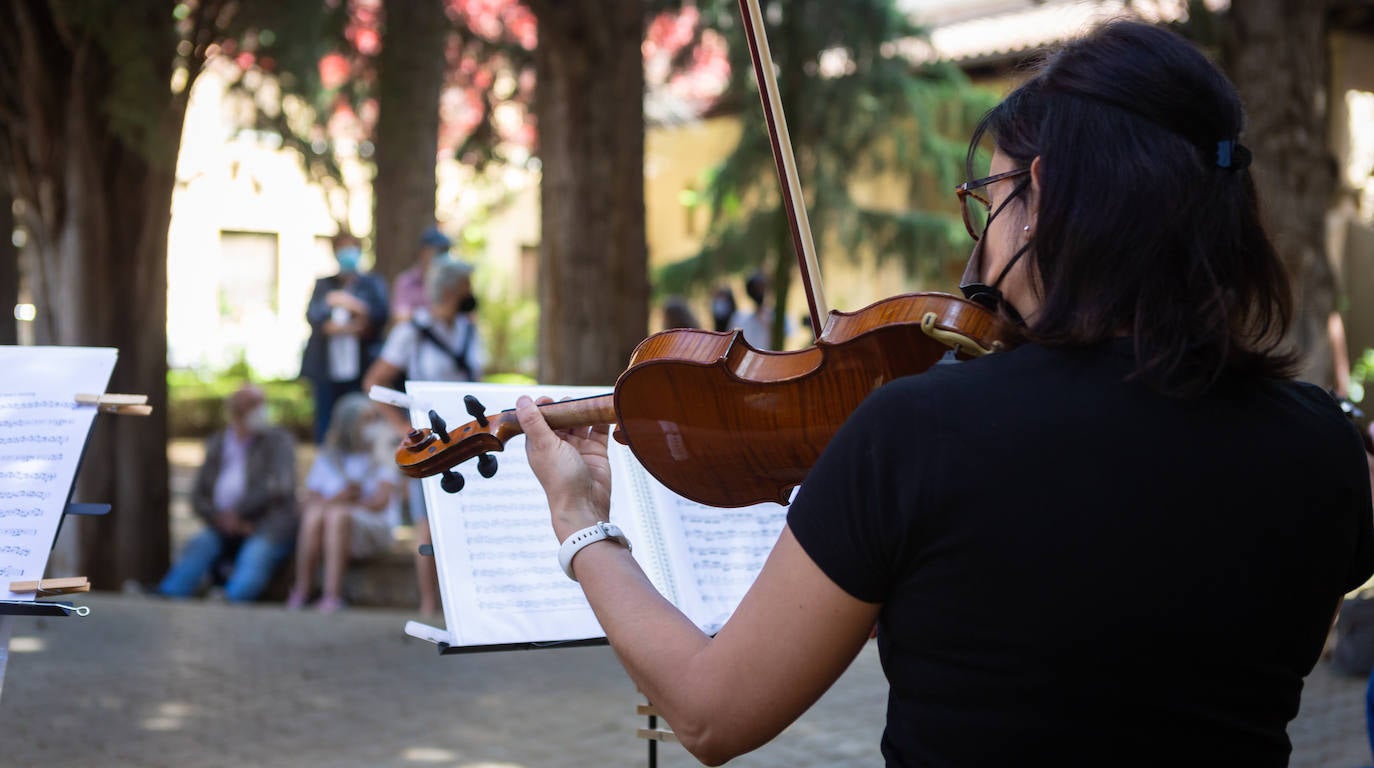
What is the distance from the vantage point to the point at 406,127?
952cm

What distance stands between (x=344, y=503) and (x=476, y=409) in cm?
487

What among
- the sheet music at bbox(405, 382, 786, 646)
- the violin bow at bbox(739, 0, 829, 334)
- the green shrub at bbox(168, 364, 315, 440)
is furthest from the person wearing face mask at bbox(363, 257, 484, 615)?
the green shrub at bbox(168, 364, 315, 440)

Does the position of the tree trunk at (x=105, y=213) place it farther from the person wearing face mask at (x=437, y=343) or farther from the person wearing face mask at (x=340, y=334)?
the person wearing face mask at (x=437, y=343)

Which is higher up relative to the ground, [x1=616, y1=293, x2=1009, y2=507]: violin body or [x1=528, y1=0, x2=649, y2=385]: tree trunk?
[x1=528, y1=0, x2=649, y2=385]: tree trunk

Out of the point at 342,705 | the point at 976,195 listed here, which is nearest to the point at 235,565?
the point at 342,705

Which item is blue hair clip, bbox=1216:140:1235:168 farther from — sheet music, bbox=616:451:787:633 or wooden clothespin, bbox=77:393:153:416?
wooden clothespin, bbox=77:393:153:416

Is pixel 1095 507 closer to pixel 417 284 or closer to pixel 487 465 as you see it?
pixel 487 465

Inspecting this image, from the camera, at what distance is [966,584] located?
1341 mm

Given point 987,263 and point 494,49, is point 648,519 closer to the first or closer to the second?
point 987,263

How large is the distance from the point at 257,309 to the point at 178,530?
12.9 metres

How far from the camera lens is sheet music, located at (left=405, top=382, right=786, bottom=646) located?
2.38 meters

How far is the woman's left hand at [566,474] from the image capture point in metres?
1.74

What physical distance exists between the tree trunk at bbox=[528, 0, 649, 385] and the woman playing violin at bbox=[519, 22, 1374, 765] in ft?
15.9

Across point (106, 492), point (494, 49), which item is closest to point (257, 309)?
point (494, 49)
